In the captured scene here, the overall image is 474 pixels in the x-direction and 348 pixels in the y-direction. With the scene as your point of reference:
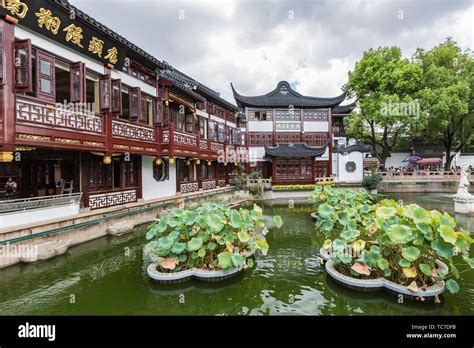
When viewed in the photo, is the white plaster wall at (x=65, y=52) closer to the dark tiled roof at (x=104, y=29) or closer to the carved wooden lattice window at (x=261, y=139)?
the dark tiled roof at (x=104, y=29)

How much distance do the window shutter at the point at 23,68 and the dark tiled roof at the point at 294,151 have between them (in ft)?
60.4

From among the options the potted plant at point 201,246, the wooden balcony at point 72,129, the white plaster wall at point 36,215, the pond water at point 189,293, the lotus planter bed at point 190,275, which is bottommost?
the pond water at point 189,293

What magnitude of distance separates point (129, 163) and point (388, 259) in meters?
10.8

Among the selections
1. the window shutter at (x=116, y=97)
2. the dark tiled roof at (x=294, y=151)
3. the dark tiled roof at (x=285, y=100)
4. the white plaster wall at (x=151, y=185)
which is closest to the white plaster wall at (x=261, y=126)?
the dark tiled roof at (x=285, y=100)

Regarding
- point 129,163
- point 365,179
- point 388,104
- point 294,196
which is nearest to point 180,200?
point 129,163

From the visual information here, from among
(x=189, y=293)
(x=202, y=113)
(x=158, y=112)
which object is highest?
(x=202, y=113)

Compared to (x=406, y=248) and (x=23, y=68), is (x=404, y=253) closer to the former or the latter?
(x=406, y=248)

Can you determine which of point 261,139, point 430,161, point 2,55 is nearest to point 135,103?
point 2,55

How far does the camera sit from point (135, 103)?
35.5 ft

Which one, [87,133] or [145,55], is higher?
[145,55]

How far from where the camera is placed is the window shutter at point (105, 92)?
9164 millimetres

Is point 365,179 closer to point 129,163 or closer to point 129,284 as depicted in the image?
point 129,163

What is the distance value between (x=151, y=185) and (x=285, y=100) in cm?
1785

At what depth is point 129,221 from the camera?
10172 mm
